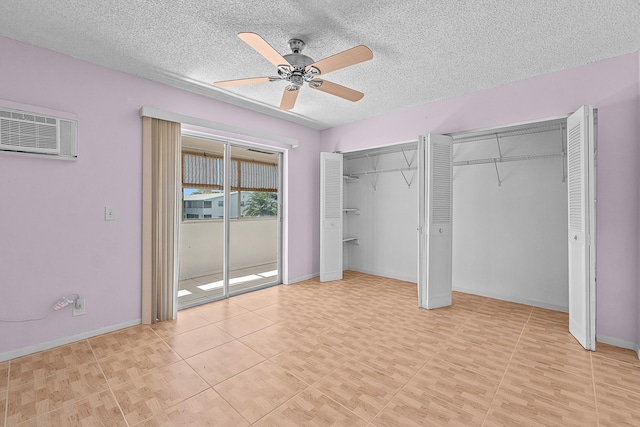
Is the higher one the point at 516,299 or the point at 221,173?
the point at 221,173

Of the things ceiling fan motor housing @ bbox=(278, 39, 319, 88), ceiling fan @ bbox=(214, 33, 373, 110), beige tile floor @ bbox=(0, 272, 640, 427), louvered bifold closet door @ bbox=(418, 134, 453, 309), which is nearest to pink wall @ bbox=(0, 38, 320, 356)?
beige tile floor @ bbox=(0, 272, 640, 427)

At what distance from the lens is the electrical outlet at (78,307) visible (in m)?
2.72

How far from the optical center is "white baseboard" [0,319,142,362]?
2416 millimetres

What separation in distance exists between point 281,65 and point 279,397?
240cm

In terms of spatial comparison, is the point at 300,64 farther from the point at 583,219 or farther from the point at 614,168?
the point at 614,168

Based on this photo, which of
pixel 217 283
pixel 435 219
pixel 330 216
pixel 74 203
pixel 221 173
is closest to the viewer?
pixel 74 203

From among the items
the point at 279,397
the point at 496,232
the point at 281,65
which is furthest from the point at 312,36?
the point at 496,232

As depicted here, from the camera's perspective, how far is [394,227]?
5.12m

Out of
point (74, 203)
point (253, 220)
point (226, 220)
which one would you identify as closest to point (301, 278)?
point (253, 220)

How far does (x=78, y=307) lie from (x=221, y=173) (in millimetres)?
2119

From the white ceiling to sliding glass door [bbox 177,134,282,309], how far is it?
112 cm

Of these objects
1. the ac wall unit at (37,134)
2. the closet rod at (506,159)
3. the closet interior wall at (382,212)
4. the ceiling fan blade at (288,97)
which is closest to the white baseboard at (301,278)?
the closet interior wall at (382,212)

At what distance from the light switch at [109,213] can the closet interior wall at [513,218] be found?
440 cm

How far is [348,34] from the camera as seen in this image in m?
2.35
